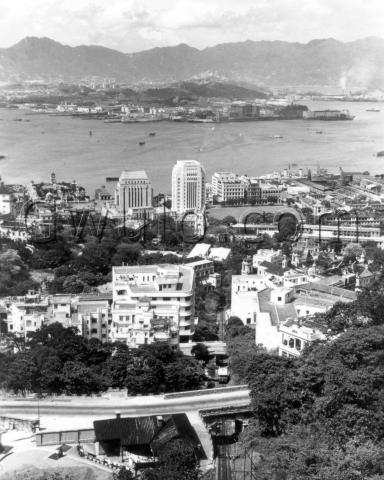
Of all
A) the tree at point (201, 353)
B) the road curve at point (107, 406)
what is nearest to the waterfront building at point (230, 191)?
the tree at point (201, 353)

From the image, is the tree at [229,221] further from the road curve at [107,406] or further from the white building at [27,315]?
the road curve at [107,406]

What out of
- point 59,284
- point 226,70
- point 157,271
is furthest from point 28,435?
point 226,70

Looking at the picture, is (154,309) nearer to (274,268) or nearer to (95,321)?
(95,321)

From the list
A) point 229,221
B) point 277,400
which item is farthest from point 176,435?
point 229,221

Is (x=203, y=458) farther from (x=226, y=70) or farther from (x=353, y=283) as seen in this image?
(x=226, y=70)

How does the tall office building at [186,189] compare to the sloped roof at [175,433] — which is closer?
the sloped roof at [175,433]

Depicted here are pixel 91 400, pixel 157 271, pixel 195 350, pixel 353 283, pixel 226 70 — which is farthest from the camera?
pixel 226 70

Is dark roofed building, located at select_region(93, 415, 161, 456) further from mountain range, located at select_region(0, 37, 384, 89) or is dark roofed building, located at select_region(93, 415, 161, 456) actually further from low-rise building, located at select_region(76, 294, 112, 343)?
mountain range, located at select_region(0, 37, 384, 89)
